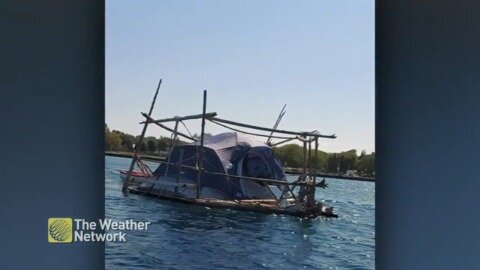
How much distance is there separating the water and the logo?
130mm

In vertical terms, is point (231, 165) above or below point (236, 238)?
above

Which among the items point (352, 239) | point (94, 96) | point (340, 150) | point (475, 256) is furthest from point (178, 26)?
point (475, 256)

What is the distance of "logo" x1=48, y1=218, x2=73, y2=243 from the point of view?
1417 mm

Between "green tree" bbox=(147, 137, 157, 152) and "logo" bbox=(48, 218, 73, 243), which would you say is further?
"green tree" bbox=(147, 137, 157, 152)

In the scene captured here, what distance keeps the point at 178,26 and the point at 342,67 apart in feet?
1.89

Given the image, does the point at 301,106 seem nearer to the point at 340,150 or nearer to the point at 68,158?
the point at 340,150

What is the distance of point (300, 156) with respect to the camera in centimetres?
156

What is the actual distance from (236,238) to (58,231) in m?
0.56

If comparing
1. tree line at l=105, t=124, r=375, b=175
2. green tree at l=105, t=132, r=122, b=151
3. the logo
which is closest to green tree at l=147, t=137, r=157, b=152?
tree line at l=105, t=124, r=375, b=175

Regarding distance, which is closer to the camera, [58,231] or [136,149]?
[58,231]

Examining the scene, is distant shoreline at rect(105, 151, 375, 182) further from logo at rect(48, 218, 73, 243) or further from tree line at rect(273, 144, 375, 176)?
logo at rect(48, 218, 73, 243)

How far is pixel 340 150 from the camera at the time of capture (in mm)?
1566

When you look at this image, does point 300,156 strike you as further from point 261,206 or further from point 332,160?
point 261,206

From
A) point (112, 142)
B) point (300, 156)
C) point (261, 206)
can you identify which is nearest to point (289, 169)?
point (300, 156)
